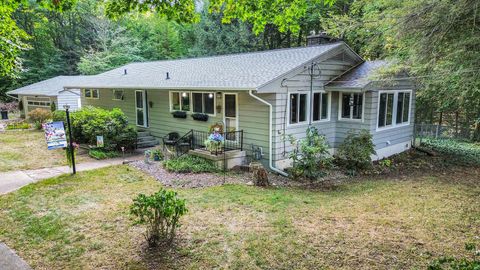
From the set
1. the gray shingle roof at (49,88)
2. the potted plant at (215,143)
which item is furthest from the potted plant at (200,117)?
the gray shingle roof at (49,88)


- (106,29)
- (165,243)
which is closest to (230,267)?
(165,243)

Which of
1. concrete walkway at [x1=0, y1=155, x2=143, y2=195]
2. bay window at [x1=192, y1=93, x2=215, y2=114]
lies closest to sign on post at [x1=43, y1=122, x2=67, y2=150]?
concrete walkway at [x1=0, y1=155, x2=143, y2=195]

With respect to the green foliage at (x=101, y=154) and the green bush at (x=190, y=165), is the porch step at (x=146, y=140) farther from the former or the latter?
the green bush at (x=190, y=165)

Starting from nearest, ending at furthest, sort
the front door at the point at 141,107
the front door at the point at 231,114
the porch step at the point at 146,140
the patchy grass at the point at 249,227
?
1. the patchy grass at the point at 249,227
2. the front door at the point at 231,114
3. the porch step at the point at 146,140
4. the front door at the point at 141,107

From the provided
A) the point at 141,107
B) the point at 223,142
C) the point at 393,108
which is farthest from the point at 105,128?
the point at 393,108

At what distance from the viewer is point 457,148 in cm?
1440

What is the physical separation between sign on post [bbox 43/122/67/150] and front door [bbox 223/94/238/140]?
16.3ft

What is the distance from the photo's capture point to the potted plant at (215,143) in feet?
32.6

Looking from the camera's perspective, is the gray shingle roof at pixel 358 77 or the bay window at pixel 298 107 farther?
the gray shingle roof at pixel 358 77

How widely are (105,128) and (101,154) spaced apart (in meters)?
1.00

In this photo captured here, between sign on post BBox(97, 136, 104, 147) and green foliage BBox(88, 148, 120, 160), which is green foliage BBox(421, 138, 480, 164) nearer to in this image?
green foliage BBox(88, 148, 120, 160)

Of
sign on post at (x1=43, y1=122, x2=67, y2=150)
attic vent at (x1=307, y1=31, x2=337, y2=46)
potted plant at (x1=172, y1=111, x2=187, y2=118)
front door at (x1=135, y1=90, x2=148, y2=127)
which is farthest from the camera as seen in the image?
front door at (x1=135, y1=90, x2=148, y2=127)

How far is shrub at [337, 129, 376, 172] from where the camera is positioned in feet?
33.9

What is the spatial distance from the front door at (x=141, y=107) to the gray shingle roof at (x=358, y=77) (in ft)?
26.4
